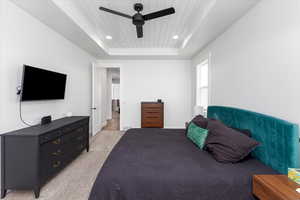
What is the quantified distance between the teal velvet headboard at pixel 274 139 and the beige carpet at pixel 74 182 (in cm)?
222

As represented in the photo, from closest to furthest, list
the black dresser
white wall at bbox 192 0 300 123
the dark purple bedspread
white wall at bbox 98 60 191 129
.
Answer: the dark purple bedspread < white wall at bbox 192 0 300 123 < the black dresser < white wall at bbox 98 60 191 129

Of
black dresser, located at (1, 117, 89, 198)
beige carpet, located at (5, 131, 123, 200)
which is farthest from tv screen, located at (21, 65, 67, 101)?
beige carpet, located at (5, 131, 123, 200)

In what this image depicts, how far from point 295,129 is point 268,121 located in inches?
10.8

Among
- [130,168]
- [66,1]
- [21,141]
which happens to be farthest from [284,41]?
[21,141]

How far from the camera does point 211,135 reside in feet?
5.90

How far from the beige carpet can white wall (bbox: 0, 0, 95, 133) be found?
3.12 feet

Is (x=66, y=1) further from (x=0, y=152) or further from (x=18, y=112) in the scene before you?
(x=0, y=152)

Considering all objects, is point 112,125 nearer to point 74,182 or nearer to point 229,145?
point 74,182

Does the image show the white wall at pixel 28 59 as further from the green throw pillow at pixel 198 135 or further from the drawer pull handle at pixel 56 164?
the green throw pillow at pixel 198 135

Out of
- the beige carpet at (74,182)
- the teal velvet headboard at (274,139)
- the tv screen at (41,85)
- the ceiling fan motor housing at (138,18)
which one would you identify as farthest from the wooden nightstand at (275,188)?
the tv screen at (41,85)

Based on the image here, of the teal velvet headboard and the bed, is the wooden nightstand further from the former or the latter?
the teal velvet headboard

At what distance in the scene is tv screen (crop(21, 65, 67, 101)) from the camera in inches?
77.3

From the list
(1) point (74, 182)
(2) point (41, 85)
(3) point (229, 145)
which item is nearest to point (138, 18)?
(2) point (41, 85)

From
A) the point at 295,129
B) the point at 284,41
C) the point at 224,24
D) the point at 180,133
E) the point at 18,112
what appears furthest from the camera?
the point at 180,133
